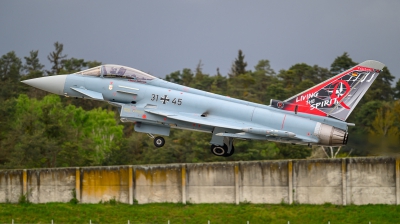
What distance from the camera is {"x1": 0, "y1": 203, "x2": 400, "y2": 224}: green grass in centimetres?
3672

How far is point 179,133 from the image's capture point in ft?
215

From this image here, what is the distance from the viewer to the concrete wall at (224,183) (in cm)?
3797

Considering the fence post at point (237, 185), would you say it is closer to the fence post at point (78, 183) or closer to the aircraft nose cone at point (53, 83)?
the fence post at point (78, 183)

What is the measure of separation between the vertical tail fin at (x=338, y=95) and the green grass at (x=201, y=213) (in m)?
8.21

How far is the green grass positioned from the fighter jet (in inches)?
275

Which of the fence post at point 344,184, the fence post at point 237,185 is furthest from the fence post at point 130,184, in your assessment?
the fence post at point 344,184

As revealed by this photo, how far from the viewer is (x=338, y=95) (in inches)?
1192

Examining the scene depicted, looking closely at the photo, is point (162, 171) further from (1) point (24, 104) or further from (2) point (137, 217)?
(1) point (24, 104)

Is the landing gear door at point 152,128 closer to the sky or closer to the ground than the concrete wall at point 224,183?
closer to the sky

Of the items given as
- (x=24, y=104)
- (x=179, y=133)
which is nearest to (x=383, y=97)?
(x=179, y=133)

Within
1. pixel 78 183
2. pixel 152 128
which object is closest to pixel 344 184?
pixel 152 128

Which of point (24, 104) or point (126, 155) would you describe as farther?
point (24, 104)

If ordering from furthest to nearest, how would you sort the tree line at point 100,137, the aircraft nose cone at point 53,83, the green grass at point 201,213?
the tree line at point 100,137, the green grass at point 201,213, the aircraft nose cone at point 53,83

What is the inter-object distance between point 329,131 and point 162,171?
43.4 ft
